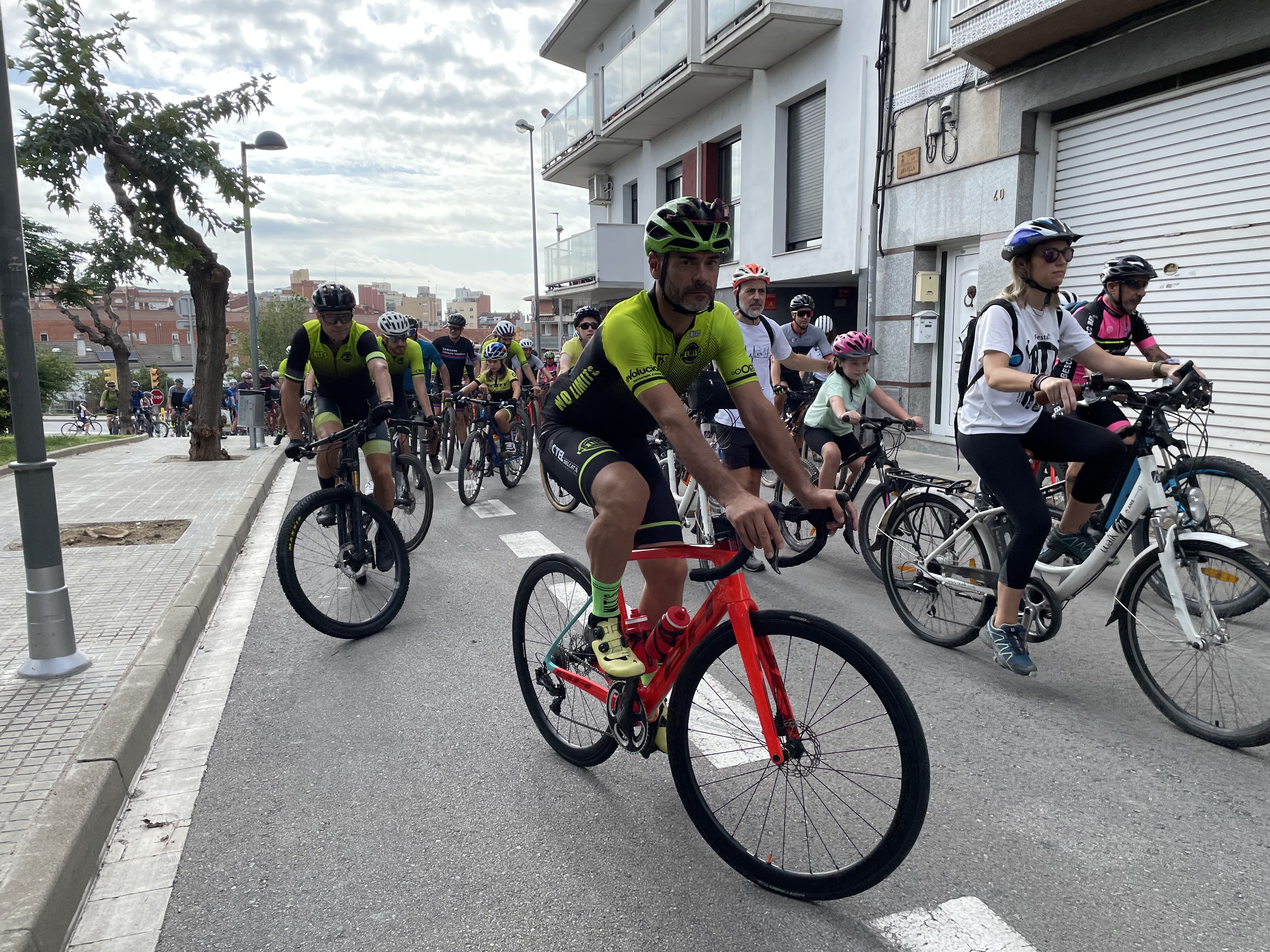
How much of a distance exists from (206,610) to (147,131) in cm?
987

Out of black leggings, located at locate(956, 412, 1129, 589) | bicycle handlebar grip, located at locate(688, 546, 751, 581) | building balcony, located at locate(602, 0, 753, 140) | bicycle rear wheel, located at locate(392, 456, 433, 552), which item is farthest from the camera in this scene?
building balcony, located at locate(602, 0, 753, 140)

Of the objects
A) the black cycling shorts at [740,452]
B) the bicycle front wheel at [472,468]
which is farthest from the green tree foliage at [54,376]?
the black cycling shorts at [740,452]

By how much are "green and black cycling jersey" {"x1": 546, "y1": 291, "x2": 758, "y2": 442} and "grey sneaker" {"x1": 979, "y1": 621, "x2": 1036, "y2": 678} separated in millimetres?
2036

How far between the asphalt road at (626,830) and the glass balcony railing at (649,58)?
1728cm

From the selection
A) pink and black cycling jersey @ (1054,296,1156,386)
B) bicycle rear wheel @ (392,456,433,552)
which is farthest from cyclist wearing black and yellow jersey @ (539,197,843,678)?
bicycle rear wheel @ (392,456,433,552)

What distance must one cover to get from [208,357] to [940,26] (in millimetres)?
12292

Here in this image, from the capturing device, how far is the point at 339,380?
6207 millimetres

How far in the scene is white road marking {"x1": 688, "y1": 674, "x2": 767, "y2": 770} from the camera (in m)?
2.64

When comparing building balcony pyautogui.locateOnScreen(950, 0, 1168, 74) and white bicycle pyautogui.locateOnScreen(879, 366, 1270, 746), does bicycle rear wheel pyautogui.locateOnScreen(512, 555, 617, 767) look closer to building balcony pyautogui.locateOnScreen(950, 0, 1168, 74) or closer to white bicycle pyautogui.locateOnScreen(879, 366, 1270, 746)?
white bicycle pyautogui.locateOnScreen(879, 366, 1270, 746)

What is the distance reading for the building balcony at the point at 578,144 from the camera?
25.2 meters

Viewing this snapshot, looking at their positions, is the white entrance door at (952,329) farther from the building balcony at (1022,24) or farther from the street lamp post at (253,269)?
the street lamp post at (253,269)

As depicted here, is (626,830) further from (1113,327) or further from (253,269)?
(253,269)

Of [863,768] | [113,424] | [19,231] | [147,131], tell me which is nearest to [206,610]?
[19,231]

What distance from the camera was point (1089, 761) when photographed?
3342mm
